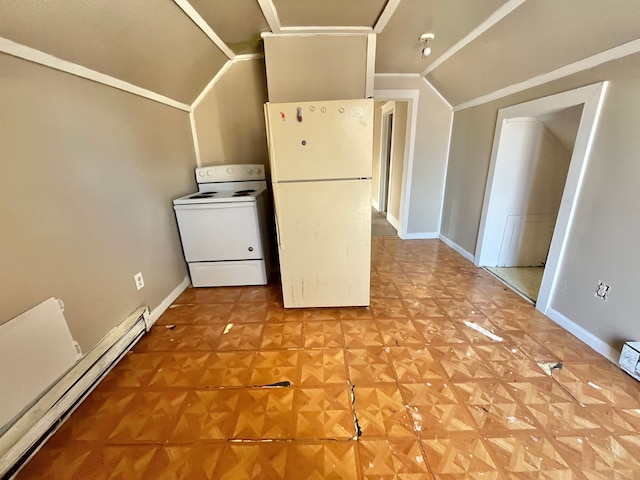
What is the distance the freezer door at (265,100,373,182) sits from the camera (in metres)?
1.76

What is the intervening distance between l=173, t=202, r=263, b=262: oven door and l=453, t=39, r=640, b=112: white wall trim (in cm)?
258

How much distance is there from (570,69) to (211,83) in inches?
123

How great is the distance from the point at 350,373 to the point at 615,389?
1452mm

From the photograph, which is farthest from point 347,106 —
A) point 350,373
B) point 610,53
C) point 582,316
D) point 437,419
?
point 582,316

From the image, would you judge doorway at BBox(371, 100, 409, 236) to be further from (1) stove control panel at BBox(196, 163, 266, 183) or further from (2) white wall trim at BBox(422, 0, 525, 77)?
(1) stove control panel at BBox(196, 163, 266, 183)

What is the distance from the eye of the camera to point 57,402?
4.07ft

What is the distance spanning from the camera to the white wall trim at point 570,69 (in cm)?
148

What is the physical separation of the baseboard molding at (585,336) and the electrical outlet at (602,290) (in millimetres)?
273

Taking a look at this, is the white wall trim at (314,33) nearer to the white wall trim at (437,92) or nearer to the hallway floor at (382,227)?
the white wall trim at (437,92)

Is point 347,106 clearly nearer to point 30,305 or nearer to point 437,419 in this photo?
point 437,419

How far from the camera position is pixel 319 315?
7.15 ft

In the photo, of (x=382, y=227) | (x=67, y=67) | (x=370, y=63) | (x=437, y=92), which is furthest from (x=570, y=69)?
(x=67, y=67)

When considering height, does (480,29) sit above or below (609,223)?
above

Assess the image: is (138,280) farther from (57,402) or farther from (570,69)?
(570,69)
